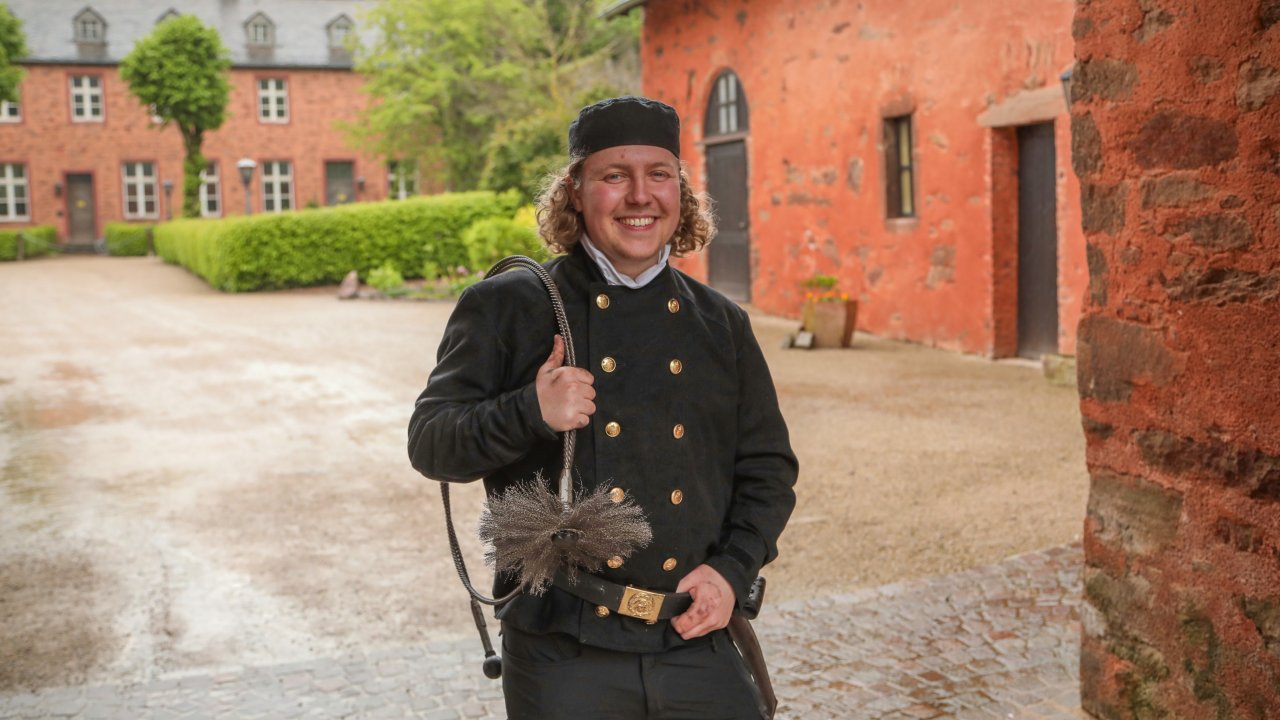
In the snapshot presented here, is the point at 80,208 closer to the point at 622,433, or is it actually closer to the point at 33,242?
the point at 33,242

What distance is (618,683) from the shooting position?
214 centimetres

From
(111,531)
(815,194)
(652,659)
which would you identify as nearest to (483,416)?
(652,659)

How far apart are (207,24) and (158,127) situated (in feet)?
14.5

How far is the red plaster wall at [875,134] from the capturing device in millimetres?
11805

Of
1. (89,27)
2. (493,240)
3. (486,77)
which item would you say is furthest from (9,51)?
(493,240)

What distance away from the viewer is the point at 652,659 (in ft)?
7.09

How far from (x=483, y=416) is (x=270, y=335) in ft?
47.1

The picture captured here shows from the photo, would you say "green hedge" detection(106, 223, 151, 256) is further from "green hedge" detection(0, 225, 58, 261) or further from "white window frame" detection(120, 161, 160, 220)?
"white window frame" detection(120, 161, 160, 220)

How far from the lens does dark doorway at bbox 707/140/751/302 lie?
17.4 meters

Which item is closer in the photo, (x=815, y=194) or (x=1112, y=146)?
(x=1112, y=146)

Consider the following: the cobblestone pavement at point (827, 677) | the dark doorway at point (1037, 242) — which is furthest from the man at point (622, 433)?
the dark doorway at point (1037, 242)

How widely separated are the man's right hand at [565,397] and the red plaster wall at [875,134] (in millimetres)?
9679

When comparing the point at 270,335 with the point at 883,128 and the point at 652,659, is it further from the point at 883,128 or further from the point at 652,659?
the point at 652,659

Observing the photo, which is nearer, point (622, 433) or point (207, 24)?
point (622, 433)
